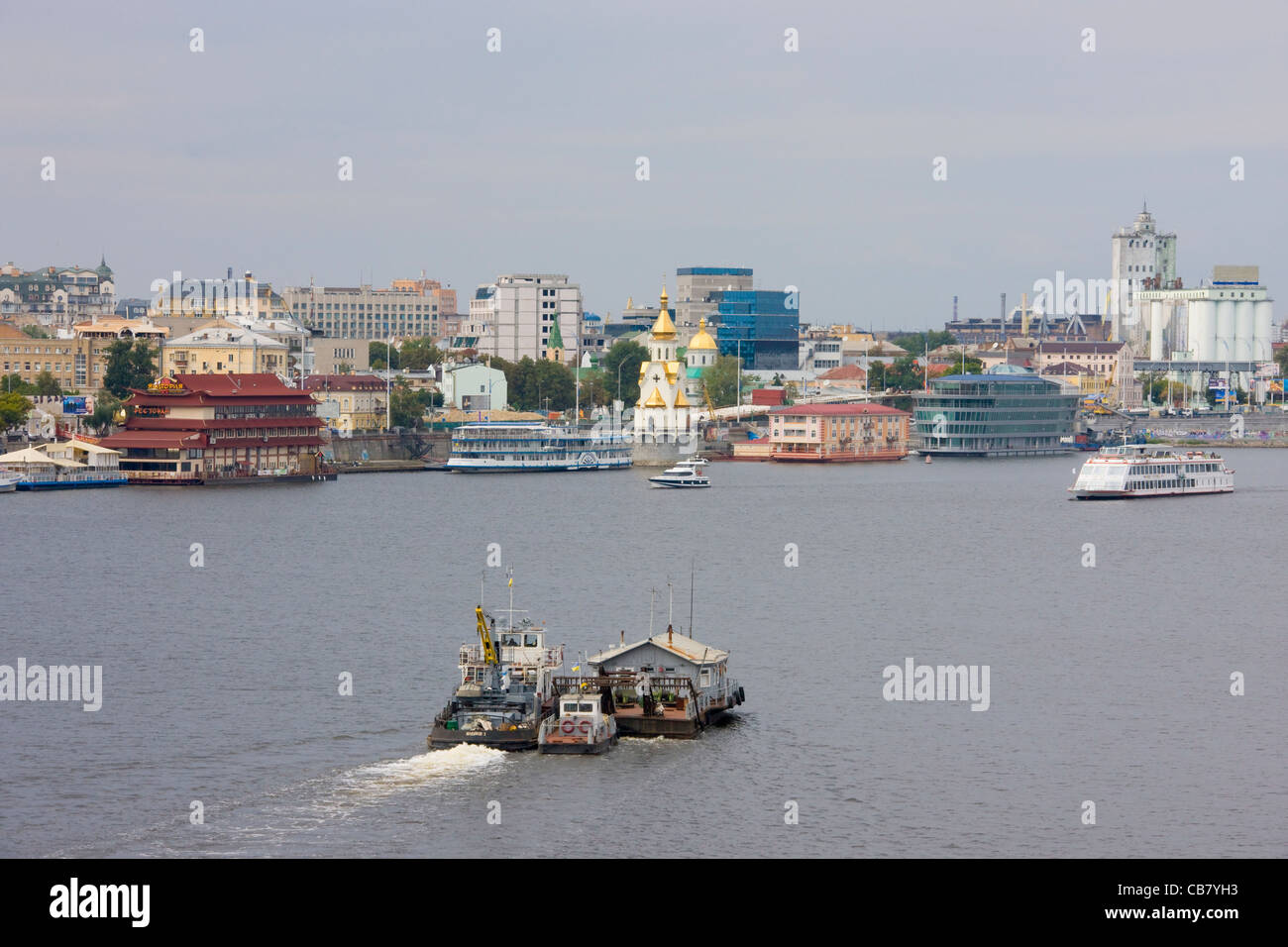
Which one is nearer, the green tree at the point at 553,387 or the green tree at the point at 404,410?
the green tree at the point at 404,410

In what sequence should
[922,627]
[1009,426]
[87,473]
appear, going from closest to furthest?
[922,627], [87,473], [1009,426]

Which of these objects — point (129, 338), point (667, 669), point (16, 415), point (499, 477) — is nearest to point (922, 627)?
point (667, 669)

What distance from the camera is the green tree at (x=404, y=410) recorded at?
10931 centimetres

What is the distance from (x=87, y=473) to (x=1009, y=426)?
213 ft

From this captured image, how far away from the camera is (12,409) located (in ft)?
308

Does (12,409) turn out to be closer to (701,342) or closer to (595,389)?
(595,389)

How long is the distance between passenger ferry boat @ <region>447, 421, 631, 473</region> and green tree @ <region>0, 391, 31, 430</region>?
20825 millimetres

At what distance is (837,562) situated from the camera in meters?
53.1

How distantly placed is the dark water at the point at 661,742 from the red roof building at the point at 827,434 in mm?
47740

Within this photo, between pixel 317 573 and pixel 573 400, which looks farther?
pixel 573 400

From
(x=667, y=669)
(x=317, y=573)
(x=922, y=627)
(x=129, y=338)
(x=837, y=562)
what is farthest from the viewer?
(x=129, y=338)

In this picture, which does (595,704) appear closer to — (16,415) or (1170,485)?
(1170,485)

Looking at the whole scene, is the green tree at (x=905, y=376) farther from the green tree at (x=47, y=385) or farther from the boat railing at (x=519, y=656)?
the boat railing at (x=519, y=656)

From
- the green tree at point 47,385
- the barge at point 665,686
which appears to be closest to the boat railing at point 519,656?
the barge at point 665,686
